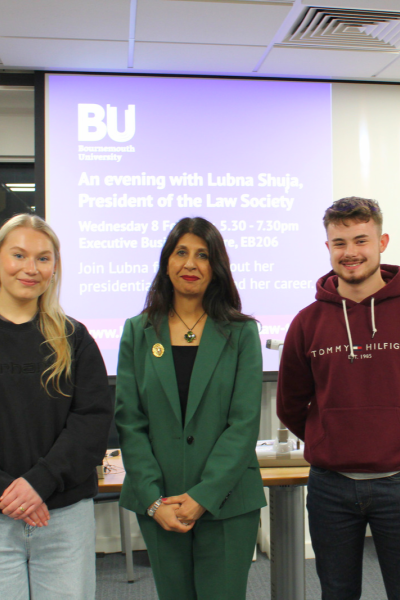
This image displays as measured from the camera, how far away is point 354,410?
1505 mm

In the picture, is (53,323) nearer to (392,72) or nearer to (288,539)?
(288,539)

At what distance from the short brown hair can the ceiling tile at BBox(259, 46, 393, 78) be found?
1.89m

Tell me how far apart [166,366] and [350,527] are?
73 cm

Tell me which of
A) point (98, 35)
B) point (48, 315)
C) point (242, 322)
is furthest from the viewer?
point (98, 35)

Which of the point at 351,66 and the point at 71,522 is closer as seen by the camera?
the point at 71,522

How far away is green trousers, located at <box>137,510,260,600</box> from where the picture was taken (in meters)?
1.47

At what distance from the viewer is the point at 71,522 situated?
1.37m

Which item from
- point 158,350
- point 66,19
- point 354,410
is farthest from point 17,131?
point 354,410

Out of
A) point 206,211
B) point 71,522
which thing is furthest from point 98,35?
point 71,522

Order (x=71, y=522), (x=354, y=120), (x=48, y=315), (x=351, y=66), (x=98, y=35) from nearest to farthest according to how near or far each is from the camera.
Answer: (x=71, y=522), (x=48, y=315), (x=98, y=35), (x=351, y=66), (x=354, y=120)

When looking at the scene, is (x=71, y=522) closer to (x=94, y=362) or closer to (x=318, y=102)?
(x=94, y=362)

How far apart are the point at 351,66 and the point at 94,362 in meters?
2.79

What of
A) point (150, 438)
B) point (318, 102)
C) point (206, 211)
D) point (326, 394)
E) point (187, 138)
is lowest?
point (150, 438)

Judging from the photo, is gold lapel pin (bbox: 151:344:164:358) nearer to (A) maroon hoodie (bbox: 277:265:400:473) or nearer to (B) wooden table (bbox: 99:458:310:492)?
(A) maroon hoodie (bbox: 277:265:400:473)
